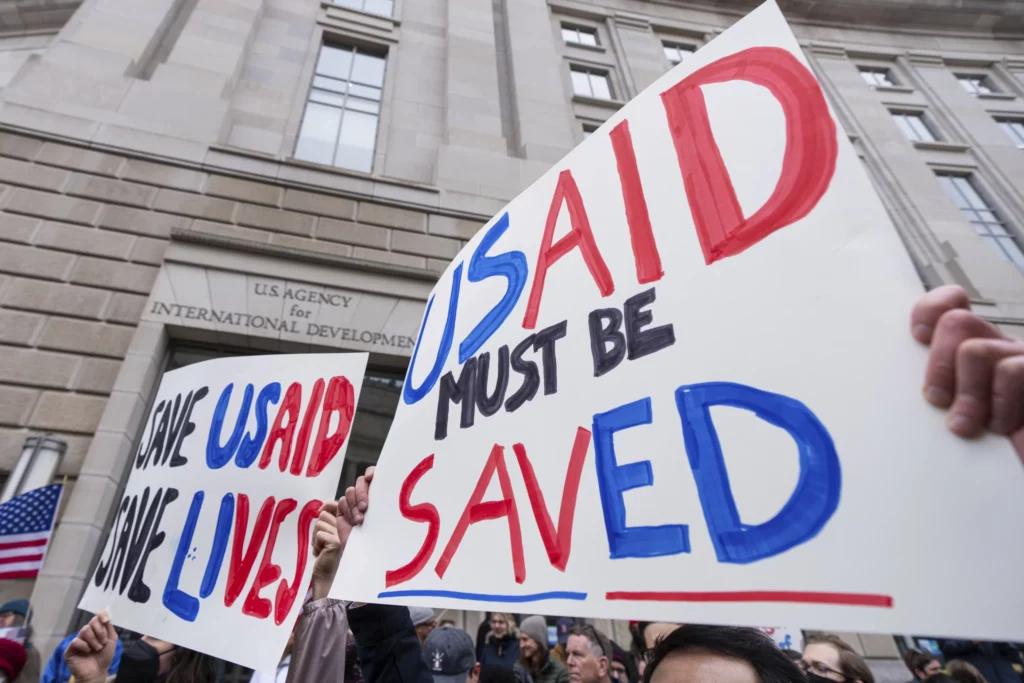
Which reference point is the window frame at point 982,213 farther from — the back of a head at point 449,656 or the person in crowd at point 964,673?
the back of a head at point 449,656

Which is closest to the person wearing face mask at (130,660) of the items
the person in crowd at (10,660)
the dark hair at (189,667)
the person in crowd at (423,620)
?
the dark hair at (189,667)

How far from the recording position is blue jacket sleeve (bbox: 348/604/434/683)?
1836mm

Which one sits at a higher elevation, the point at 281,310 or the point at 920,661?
the point at 281,310

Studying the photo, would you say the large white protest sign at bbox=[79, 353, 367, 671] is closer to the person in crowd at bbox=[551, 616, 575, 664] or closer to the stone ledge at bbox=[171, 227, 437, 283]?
the stone ledge at bbox=[171, 227, 437, 283]

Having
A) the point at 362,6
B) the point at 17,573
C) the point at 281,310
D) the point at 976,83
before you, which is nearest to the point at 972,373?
the point at 17,573

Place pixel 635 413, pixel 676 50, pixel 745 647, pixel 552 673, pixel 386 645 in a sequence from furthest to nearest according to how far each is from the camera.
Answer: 1. pixel 676 50
2. pixel 552 673
3. pixel 386 645
4. pixel 745 647
5. pixel 635 413

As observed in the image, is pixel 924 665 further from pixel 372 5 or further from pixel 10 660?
pixel 372 5

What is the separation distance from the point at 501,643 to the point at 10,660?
3236mm

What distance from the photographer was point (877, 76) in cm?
1525

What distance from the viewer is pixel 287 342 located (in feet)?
19.1

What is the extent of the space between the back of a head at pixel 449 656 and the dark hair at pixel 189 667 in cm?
153

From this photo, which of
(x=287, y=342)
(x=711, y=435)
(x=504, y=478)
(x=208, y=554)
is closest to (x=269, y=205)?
(x=287, y=342)

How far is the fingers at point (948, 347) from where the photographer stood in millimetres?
773

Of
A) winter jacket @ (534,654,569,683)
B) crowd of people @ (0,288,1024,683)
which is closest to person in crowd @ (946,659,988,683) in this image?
crowd of people @ (0,288,1024,683)
